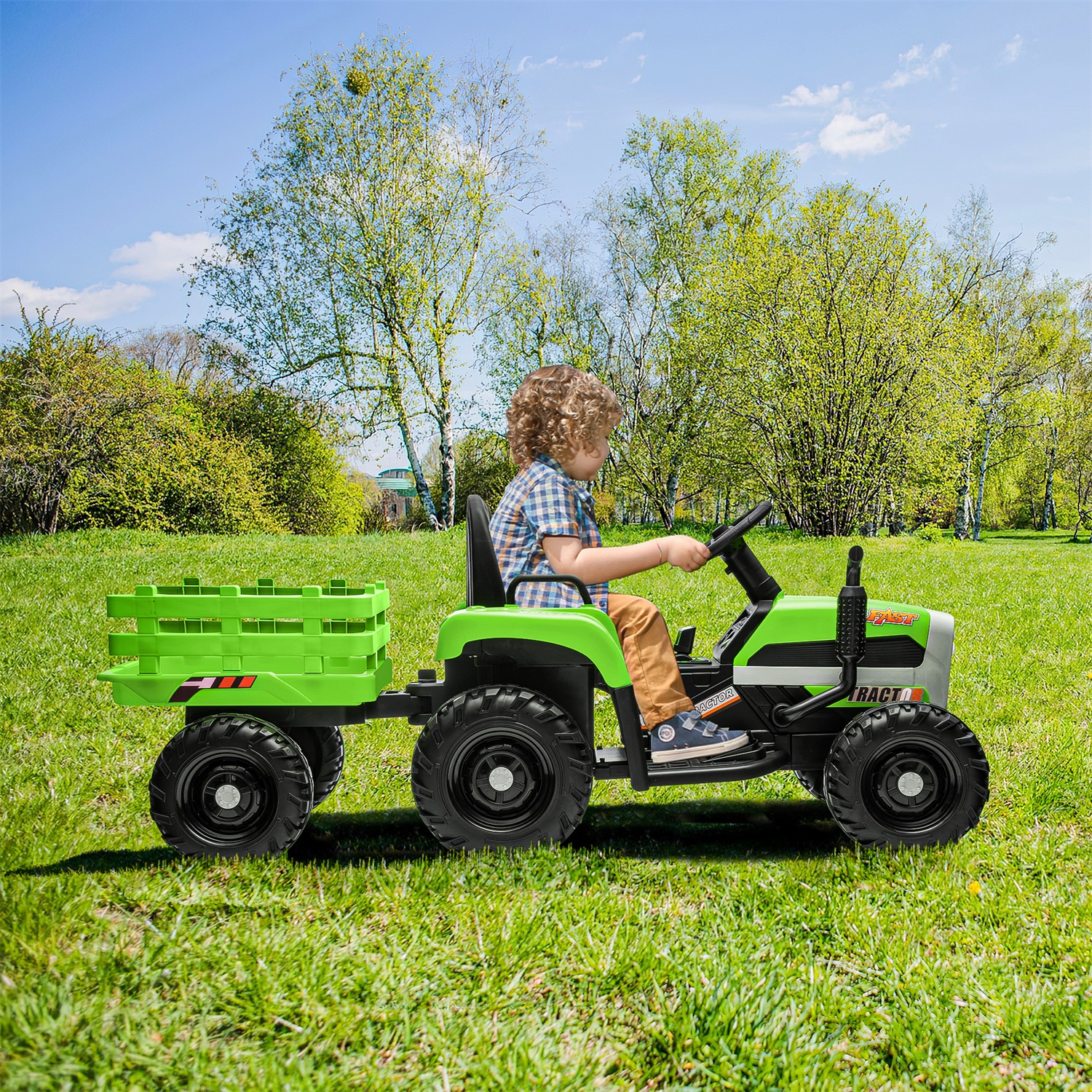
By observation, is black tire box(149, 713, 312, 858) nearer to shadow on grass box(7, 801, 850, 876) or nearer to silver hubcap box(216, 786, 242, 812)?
silver hubcap box(216, 786, 242, 812)

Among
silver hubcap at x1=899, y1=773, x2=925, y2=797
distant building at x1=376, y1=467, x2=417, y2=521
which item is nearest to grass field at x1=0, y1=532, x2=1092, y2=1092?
silver hubcap at x1=899, y1=773, x2=925, y2=797

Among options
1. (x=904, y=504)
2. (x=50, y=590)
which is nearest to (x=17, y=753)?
(x=50, y=590)

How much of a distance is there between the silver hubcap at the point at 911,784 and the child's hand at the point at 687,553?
48.1 inches

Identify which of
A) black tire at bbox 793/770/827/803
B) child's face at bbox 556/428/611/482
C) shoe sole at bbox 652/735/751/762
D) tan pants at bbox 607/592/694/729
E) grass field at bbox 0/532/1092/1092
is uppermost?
child's face at bbox 556/428/611/482

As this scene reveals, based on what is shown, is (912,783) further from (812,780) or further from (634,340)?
(634,340)

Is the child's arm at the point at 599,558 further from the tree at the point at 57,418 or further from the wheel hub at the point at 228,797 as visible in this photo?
the tree at the point at 57,418

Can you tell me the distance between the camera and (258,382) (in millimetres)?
24594

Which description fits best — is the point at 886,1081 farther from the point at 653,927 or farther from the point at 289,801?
the point at 289,801

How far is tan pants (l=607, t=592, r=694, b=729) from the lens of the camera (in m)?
3.41

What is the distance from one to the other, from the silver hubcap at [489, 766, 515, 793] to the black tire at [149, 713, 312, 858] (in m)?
0.72

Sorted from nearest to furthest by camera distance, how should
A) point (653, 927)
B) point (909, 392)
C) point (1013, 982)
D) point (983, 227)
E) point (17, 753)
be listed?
point (1013, 982) < point (653, 927) < point (17, 753) < point (909, 392) < point (983, 227)

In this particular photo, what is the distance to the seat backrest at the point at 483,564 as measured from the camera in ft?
11.3

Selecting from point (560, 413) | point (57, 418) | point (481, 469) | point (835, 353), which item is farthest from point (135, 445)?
point (560, 413)

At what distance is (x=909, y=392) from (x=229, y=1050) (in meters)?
16.4
